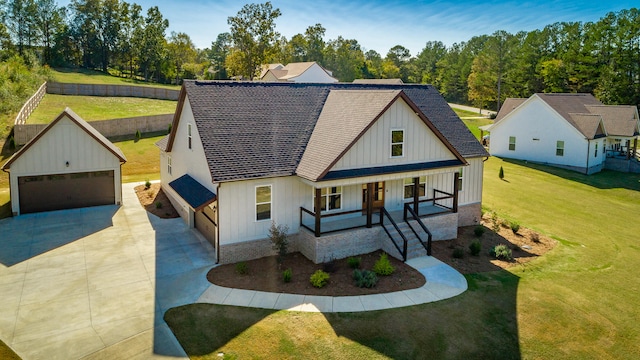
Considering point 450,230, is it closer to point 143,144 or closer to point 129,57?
point 143,144

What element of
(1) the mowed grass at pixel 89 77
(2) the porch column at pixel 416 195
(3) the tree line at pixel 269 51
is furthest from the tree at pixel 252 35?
(2) the porch column at pixel 416 195

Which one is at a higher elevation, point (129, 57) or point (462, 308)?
point (129, 57)

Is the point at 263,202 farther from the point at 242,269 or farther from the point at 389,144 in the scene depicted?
the point at 389,144

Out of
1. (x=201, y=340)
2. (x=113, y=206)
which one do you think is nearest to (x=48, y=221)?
(x=113, y=206)

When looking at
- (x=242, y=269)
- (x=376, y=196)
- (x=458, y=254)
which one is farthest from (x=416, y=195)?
(x=242, y=269)

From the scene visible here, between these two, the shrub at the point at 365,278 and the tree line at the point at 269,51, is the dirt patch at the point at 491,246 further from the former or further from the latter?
the tree line at the point at 269,51

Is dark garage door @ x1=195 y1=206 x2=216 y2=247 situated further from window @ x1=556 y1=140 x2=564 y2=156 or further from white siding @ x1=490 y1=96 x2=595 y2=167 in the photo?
window @ x1=556 y1=140 x2=564 y2=156
